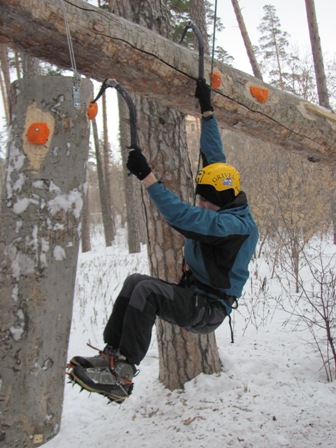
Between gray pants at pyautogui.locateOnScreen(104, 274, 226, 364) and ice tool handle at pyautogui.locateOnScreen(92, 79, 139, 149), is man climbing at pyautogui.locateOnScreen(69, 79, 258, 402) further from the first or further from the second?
ice tool handle at pyautogui.locateOnScreen(92, 79, 139, 149)

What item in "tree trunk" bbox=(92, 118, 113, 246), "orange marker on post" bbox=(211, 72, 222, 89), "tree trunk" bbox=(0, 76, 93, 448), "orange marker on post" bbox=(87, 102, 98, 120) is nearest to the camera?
"tree trunk" bbox=(0, 76, 93, 448)

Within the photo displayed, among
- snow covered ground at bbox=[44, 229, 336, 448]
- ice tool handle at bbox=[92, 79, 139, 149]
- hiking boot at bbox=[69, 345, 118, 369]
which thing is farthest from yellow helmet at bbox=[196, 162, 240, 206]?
snow covered ground at bbox=[44, 229, 336, 448]

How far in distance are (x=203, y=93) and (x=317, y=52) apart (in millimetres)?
5921

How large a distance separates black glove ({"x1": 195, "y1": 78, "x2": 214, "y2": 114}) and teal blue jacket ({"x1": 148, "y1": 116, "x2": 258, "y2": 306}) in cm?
80

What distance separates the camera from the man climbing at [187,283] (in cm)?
236

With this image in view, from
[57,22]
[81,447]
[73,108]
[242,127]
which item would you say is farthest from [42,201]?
[81,447]

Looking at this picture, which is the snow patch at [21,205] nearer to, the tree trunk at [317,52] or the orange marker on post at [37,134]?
the orange marker on post at [37,134]

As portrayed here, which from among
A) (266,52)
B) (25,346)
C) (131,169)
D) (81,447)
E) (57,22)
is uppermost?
(266,52)

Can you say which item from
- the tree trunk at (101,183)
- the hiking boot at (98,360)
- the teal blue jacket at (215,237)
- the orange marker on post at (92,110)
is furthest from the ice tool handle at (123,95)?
the tree trunk at (101,183)

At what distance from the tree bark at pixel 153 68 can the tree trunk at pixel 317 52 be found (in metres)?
3.38

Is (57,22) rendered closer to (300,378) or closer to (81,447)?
(81,447)

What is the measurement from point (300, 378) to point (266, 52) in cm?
2153

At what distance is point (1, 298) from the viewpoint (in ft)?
6.52

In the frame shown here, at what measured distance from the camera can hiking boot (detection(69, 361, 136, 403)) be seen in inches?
88.6
